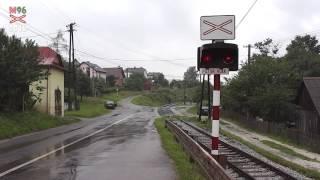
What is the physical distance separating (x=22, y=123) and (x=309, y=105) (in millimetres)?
27287

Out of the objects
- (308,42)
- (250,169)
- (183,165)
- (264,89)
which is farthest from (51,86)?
(308,42)

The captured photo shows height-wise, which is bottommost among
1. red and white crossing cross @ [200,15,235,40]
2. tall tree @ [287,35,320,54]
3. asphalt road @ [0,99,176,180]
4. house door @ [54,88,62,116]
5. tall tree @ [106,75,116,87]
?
asphalt road @ [0,99,176,180]

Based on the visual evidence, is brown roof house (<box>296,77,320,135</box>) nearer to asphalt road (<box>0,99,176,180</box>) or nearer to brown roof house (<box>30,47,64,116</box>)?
brown roof house (<box>30,47,64,116</box>)

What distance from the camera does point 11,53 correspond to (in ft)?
109

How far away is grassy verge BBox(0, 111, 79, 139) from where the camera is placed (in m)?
28.0

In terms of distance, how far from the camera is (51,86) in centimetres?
4916

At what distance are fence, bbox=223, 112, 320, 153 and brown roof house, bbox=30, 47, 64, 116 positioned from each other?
1911 centimetres

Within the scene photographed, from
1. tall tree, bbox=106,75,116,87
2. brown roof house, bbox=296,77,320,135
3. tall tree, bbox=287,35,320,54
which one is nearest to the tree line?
brown roof house, bbox=296,77,320,135

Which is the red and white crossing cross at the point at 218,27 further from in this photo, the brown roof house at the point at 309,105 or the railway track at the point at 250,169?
the brown roof house at the point at 309,105

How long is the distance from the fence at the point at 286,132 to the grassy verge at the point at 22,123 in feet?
56.8

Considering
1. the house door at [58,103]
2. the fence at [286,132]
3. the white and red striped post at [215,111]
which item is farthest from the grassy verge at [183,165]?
the house door at [58,103]

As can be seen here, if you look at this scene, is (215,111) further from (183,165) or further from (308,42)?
(308,42)

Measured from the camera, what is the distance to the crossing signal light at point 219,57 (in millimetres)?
11320

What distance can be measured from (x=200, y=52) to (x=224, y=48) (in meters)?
0.58
